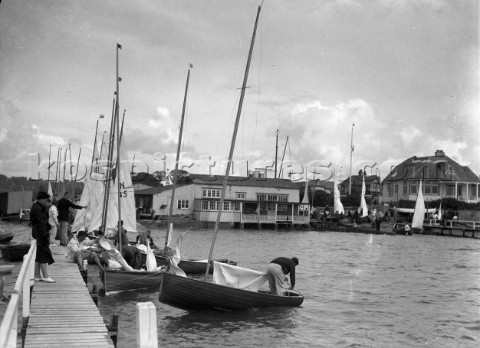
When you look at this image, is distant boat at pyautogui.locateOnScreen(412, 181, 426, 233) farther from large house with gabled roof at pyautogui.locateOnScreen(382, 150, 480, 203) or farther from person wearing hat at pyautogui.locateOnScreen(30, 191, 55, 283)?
person wearing hat at pyautogui.locateOnScreen(30, 191, 55, 283)

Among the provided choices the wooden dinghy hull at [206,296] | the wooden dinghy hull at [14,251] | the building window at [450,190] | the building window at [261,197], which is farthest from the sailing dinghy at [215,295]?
the building window at [450,190]

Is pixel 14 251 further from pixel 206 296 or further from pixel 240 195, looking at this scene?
pixel 240 195

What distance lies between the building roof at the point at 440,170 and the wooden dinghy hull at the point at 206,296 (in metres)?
83.5

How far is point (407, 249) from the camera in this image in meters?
51.0

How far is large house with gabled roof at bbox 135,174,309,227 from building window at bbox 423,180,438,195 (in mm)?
27979

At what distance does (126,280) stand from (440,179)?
8642 centimetres

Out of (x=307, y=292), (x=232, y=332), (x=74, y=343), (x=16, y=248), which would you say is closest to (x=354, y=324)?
(x=232, y=332)

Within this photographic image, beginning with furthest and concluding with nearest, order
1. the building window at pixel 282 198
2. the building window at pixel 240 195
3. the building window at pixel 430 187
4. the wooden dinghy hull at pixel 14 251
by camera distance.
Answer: the building window at pixel 430 187 → the building window at pixel 282 198 → the building window at pixel 240 195 → the wooden dinghy hull at pixel 14 251

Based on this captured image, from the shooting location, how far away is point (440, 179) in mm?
95625

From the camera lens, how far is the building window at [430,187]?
3819 inches

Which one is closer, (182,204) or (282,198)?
(182,204)

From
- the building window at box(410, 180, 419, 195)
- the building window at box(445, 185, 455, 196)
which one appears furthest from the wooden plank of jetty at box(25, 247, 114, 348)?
the building window at box(445, 185, 455, 196)

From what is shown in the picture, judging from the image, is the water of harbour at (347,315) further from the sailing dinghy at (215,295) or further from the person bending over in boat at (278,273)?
the person bending over in boat at (278,273)

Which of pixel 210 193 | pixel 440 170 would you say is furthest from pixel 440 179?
pixel 210 193
